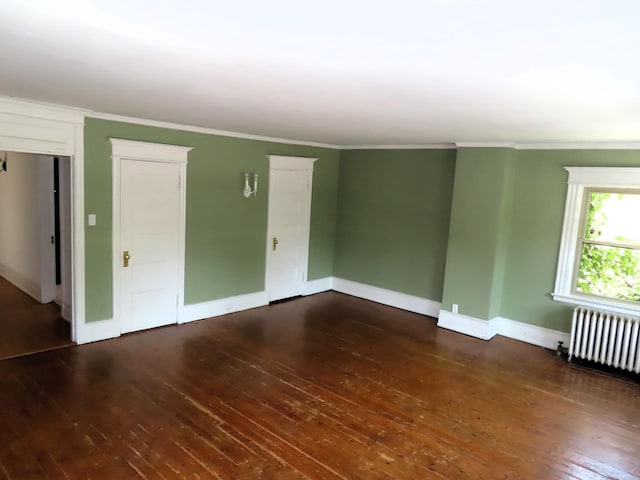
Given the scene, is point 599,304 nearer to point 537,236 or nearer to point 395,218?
point 537,236

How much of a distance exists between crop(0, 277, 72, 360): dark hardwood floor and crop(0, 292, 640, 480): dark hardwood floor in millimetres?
265

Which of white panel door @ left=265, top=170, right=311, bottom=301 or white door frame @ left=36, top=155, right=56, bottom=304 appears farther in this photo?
white panel door @ left=265, top=170, right=311, bottom=301

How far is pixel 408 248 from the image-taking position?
6410mm

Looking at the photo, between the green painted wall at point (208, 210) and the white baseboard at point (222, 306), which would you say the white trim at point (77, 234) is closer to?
the green painted wall at point (208, 210)

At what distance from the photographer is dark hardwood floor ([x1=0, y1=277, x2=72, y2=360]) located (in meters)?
4.43

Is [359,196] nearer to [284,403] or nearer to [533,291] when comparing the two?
[533,291]

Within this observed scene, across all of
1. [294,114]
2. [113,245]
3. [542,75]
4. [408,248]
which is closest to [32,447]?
[113,245]

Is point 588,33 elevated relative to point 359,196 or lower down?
elevated

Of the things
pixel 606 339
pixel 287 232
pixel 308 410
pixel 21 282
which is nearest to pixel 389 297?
pixel 287 232

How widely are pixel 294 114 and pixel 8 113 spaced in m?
2.47

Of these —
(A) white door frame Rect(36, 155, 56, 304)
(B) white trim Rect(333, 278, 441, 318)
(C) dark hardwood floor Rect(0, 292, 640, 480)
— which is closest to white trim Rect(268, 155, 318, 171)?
(B) white trim Rect(333, 278, 441, 318)

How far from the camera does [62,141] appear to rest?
420 cm

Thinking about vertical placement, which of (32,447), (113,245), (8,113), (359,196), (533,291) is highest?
(8,113)

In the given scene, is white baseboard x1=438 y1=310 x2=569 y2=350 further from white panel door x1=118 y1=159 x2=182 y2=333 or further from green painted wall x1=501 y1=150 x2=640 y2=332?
white panel door x1=118 y1=159 x2=182 y2=333
